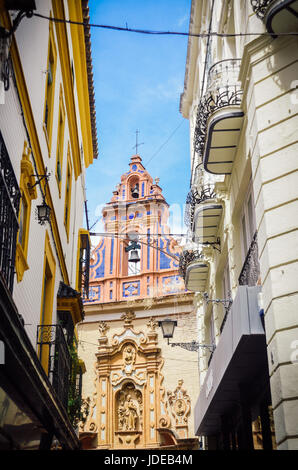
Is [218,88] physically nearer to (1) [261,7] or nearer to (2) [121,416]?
(1) [261,7]

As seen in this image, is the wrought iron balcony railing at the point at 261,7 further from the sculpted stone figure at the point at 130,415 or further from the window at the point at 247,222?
the sculpted stone figure at the point at 130,415

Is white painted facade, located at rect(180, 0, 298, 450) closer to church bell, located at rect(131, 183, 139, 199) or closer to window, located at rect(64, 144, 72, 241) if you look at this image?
window, located at rect(64, 144, 72, 241)

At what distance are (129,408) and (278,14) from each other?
19.6 meters

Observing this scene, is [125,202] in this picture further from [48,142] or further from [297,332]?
[297,332]

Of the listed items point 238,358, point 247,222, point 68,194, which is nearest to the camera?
point 238,358

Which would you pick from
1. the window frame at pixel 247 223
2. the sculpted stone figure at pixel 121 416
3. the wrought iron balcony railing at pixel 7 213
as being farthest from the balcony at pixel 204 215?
the sculpted stone figure at pixel 121 416

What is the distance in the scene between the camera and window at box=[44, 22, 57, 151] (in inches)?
460

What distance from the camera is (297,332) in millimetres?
6941

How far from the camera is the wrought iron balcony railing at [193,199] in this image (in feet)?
43.5

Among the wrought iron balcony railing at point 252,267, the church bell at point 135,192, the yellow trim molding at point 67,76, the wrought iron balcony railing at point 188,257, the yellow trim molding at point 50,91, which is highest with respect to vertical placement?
the church bell at point 135,192

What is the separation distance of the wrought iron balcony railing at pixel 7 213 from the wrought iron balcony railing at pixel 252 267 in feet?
13.3

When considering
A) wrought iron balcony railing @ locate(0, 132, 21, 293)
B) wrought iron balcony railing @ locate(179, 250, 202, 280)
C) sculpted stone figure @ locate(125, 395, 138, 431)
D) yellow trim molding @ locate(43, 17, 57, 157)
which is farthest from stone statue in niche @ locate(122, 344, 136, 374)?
wrought iron balcony railing @ locate(0, 132, 21, 293)

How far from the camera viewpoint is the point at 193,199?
13758 mm

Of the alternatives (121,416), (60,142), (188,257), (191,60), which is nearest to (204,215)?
(188,257)
